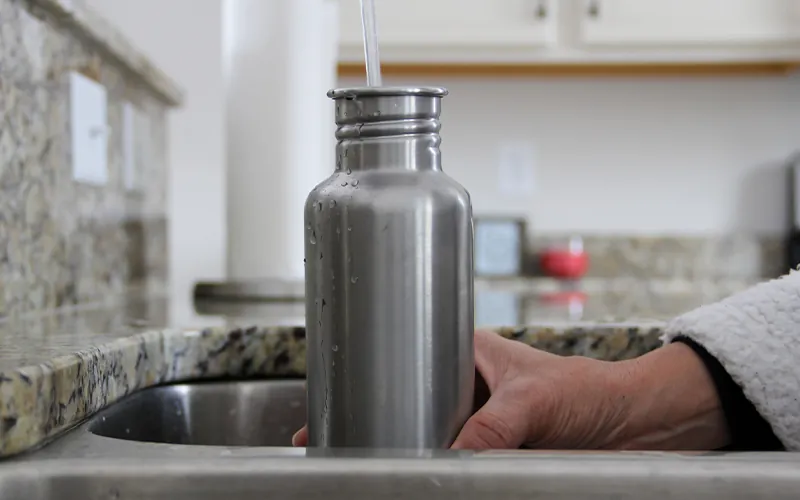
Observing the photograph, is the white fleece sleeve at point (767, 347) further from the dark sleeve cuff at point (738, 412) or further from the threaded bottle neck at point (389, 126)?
the threaded bottle neck at point (389, 126)

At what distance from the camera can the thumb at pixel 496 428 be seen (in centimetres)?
38

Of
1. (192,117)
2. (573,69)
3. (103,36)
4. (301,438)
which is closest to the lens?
(301,438)

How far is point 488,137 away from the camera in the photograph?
2855 millimetres

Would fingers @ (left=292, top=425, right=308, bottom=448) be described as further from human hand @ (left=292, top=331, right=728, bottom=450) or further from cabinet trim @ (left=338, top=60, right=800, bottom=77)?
cabinet trim @ (left=338, top=60, right=800, bottom=77)

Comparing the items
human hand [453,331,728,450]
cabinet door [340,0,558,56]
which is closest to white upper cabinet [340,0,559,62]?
cabinet door [340,0,558,56]

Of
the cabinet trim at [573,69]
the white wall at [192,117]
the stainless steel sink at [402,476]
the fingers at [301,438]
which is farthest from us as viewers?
the cabinet trim at [573,69]

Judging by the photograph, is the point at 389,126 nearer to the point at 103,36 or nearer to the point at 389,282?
the point at 389,282

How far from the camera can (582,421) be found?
1.44ft

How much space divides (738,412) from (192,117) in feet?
6.95

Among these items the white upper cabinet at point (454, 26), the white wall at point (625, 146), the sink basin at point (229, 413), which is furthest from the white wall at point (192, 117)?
the sink basin at point (229, 413)

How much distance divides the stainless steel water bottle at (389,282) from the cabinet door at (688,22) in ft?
7.21

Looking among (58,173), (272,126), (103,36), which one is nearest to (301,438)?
(58,173)

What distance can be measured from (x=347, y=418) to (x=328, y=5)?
4.77ft

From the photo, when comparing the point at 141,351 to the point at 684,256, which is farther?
the point at 684,256
